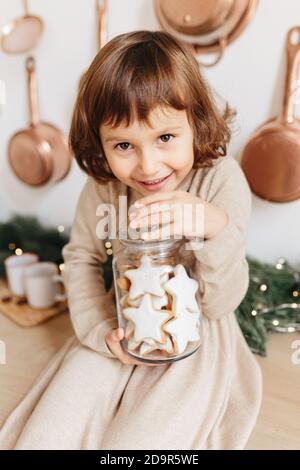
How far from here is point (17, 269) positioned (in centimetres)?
129

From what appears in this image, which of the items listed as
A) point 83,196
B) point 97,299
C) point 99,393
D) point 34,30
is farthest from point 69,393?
point 34,30

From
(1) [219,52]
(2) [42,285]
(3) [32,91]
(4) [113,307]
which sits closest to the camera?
(4) [113,307]

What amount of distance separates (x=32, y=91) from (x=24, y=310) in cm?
54

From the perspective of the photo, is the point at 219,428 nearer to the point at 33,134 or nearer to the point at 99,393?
the point at 99,393

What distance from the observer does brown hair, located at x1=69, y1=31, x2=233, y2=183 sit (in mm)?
728

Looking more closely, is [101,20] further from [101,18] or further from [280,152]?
[280,152]

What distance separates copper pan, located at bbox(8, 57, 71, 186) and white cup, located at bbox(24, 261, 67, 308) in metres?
0.24

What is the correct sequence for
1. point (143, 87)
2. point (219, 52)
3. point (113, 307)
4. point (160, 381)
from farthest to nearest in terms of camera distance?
1. point (219, 52)
2. point (113, 307)
3. point (160, 381)
4. point (143, 87)

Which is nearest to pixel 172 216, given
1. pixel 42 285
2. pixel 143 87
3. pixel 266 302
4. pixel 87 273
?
pixel 143 87

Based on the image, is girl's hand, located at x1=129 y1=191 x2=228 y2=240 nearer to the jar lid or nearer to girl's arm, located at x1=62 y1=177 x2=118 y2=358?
the jar lid

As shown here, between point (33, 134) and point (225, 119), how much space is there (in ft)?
1.96

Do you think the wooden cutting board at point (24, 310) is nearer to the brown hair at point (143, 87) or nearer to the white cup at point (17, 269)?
the white cup at point (17, 269)

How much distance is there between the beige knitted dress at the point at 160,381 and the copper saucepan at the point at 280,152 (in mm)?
181

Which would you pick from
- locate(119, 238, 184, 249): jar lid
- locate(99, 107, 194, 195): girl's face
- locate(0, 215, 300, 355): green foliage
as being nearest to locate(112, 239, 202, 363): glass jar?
locate(119, 238, 184, 249): jar lid
